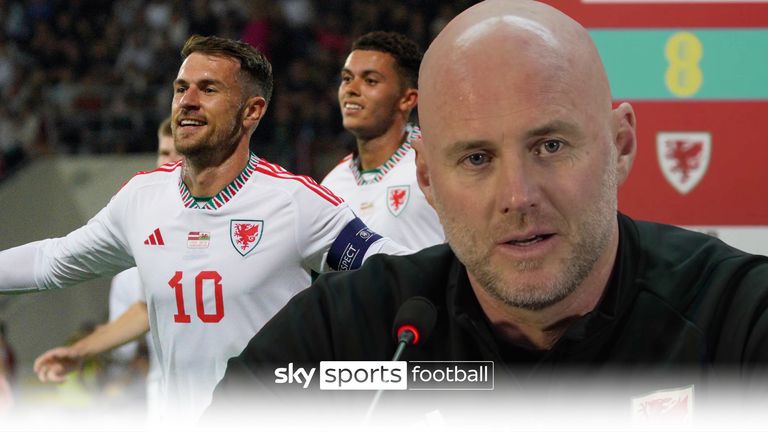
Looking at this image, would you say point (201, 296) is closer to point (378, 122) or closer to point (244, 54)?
point (244, 54)

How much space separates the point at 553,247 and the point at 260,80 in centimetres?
230

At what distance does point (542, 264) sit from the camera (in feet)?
5.39

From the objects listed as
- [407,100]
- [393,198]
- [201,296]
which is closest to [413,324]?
[201,296]

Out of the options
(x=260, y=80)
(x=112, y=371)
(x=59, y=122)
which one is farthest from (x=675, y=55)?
(x=59, y=122)

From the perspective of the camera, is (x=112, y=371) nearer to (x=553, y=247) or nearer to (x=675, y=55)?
(x=675, y=55)

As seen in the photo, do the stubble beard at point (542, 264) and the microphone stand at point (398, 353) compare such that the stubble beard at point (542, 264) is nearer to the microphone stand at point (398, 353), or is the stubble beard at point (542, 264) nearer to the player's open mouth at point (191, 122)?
the microphone stand at point (398, 353)

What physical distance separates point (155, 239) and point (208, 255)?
0.19 meters

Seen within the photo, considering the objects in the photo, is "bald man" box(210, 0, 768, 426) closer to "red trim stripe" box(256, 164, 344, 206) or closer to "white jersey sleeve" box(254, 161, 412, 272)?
"white jersey sleeve" box(254, 161, 412, 272)

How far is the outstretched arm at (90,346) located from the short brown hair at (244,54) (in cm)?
115

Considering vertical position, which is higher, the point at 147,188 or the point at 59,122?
the point at 59,122

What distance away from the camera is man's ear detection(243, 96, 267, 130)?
147 inches

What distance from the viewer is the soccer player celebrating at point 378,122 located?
16.0 feet

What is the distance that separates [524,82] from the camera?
1.64 m

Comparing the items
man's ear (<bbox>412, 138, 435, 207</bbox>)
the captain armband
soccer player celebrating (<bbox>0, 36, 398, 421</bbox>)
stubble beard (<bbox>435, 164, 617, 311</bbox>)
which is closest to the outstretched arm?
soccer player celebrating (<bbox>0, 36, 398, 421</bbox>)
